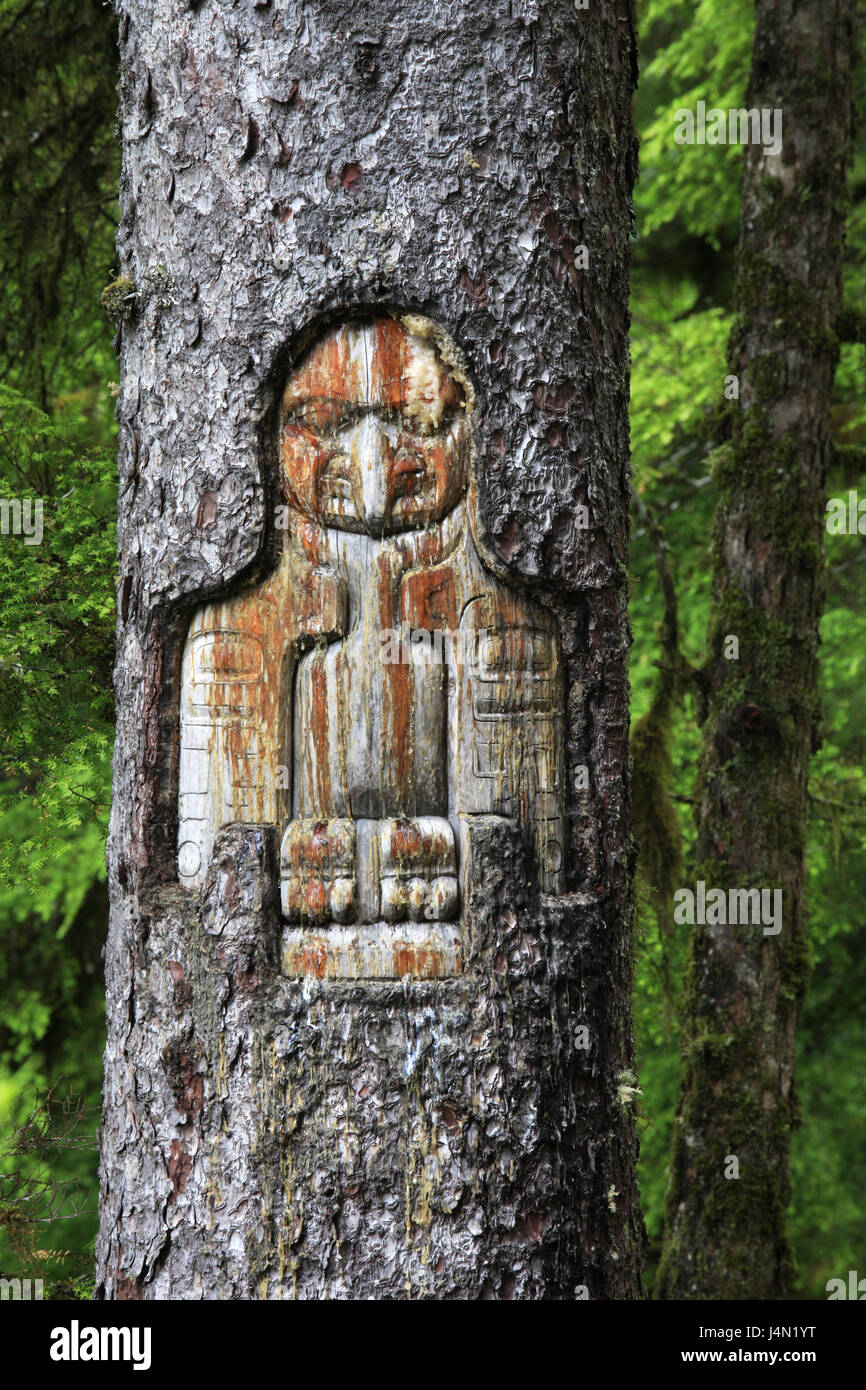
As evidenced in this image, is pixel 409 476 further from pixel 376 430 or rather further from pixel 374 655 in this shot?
pixel 374 655

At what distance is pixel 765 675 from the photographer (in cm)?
542

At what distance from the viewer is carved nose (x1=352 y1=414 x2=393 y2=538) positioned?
2436 millimetres

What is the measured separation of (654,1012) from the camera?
20.0 feet

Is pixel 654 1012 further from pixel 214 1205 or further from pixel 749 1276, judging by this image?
pixel 214 1205

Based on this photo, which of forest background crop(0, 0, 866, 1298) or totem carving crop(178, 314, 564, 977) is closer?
totem carving crop(178, 314, 564, 977)

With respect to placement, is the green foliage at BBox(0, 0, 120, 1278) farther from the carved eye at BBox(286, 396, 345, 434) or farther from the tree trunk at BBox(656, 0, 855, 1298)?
the tree trunk at BBox(656, 0, 855, 1298)

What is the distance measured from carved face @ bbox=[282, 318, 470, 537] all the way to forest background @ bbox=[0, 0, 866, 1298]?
65 cm

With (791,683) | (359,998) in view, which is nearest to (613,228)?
(359,998)

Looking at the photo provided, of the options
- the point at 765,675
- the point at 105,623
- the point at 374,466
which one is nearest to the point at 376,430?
the point at 374,466

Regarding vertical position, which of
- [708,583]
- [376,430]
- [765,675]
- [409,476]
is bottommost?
[765,675]

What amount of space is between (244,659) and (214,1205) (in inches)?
44.8

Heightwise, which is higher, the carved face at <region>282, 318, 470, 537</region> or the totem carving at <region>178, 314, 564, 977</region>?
the carved face at <region>282, 318, 470, 537</region>

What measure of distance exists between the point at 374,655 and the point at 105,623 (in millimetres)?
1859

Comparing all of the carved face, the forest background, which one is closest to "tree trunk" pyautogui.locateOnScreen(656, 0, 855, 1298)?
the forest background
